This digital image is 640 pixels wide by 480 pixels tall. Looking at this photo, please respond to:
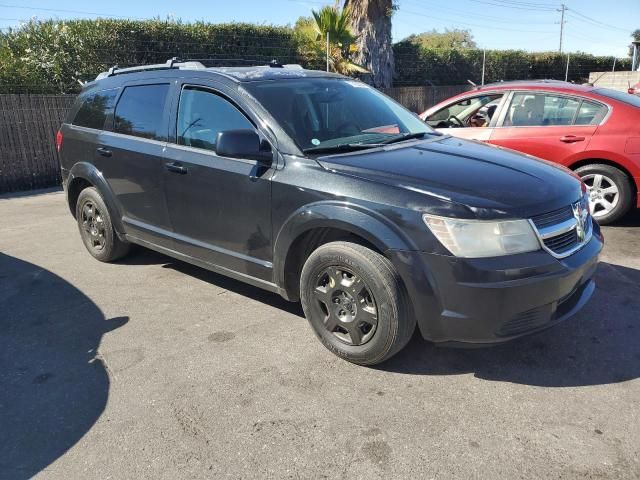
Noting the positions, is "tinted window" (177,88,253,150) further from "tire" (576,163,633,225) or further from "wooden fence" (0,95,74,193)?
"wooden fence" (0,95,74,193)

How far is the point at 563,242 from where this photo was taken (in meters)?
3.15

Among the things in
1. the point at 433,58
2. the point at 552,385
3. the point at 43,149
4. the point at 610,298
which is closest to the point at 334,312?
the point at 552,385

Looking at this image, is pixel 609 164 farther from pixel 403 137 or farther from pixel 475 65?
pixel 475 65

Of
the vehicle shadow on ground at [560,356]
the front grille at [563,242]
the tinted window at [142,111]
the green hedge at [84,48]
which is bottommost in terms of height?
the vehicle shadow on ground at [560,356]

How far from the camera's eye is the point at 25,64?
33.9 ft

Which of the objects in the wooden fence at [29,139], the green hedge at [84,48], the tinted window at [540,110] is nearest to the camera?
the tinted window at [540,110]

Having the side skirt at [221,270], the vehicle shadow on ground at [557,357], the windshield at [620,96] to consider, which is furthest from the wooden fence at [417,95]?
the vehicle shadow on ground at [557,357]

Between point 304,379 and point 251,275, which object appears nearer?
point 304,379

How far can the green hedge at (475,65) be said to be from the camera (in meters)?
18.5

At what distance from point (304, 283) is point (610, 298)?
102 inches

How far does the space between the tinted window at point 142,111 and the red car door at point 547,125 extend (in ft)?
13.4

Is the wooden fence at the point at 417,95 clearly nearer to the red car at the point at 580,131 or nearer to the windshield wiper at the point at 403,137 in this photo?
the red car at the point at 580,131

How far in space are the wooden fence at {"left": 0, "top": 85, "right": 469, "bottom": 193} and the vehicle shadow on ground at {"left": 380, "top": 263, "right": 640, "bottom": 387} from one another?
890 centimetres

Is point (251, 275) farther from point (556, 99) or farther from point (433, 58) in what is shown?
point (433, 58)
